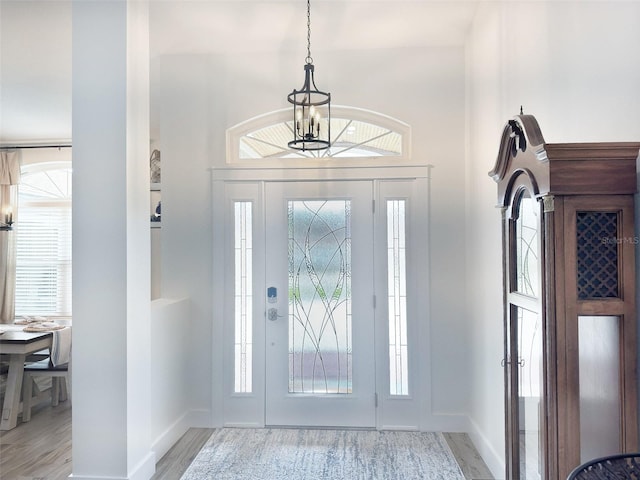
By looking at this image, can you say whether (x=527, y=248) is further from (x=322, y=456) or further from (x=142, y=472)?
(x=142, y=472)

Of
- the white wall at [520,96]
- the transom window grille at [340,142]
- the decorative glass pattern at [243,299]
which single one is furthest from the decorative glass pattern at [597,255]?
the decorative glass pattern at [243,299]

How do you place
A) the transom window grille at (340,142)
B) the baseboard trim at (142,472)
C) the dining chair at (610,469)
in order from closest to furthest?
1. the dining chair at (610,469)
2. the baseboard trim at (142,472)
3. the transom window grille at (340,142)

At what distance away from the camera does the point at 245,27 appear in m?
3.46

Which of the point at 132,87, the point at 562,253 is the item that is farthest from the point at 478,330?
the point at 132,87

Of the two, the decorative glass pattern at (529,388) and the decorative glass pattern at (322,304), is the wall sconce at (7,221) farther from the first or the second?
the decorative glass pattern at (529,388)

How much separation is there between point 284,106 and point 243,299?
1717 mm

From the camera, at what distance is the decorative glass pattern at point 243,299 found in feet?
12.3

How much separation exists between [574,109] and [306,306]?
249 centimetres

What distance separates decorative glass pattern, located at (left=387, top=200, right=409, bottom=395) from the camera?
3686mm

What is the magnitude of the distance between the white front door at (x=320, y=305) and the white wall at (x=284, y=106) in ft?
1.67

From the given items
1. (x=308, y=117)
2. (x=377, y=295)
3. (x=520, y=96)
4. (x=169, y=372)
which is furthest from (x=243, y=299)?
(x=520, y=96)

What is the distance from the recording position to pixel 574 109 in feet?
6.33

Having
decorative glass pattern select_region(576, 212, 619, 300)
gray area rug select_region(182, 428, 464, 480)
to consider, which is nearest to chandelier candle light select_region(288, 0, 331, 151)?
decorative glass pattern select_region(576, 212, 619, 300)

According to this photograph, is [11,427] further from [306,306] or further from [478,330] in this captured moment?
[478,330]
